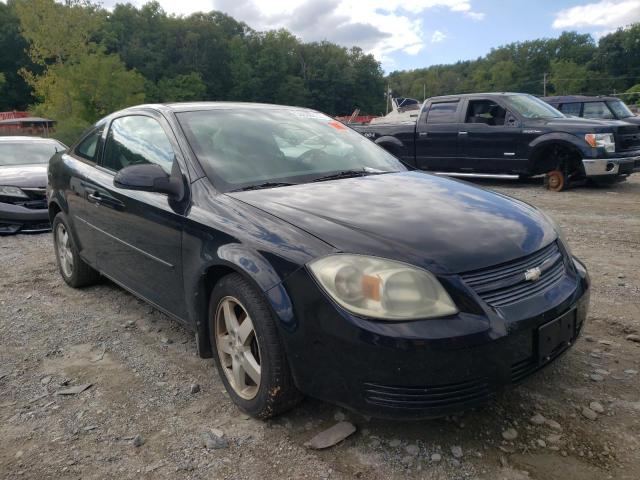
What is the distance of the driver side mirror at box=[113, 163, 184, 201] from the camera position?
9.21 feet

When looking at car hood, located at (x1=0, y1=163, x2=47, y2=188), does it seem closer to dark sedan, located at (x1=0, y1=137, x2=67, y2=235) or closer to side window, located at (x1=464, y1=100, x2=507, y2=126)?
dark sedan, located at (x1=0, y1=137, x2=67, y2=235)

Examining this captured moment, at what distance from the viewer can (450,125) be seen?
10.2 meters

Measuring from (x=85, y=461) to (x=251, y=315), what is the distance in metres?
0.95

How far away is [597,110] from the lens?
515 inches

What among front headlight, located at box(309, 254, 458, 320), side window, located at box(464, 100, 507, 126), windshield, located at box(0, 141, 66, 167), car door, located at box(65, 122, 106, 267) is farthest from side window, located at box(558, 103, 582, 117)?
front headlight, located at box(309, 254, 458, 320)

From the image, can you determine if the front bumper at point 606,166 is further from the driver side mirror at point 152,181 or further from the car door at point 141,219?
the driver side mirror at point 152,181

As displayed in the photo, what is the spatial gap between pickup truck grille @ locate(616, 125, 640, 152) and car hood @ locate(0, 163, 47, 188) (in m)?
9.04

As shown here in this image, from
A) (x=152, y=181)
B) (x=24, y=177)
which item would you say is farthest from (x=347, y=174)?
(x=24, y=177)

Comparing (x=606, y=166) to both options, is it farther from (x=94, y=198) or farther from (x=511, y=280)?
(x=94, y=198)

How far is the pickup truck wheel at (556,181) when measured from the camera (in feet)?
30.7

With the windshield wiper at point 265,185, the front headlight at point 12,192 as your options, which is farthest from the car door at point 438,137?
the windshield wiper at point 265,185

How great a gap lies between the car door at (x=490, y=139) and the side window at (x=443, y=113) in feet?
0.79

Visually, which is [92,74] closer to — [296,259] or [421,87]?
[296,259]

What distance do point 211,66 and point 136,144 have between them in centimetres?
8033
